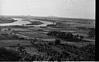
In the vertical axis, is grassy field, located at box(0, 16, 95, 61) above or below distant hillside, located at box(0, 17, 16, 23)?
below

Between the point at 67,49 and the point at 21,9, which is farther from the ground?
the point at 21,9

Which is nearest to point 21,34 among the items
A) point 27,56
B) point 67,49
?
point 27,56

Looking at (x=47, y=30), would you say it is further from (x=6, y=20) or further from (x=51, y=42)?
(x=6, y=20)

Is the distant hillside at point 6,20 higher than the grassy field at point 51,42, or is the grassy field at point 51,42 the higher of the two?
the distant hillside at point 6,20

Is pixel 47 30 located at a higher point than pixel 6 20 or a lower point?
lower

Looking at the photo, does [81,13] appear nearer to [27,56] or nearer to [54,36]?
[54,36]

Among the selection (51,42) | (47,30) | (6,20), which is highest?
(6,20)

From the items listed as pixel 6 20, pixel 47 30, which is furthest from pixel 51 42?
pixel 6 20

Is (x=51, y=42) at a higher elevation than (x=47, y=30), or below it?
below
